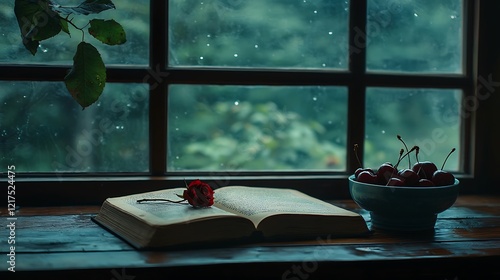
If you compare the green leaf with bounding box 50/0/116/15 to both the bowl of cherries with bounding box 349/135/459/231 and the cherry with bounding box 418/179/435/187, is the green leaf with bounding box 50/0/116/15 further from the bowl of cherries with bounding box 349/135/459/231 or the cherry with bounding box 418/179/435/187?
the cherry with bounding box 418/179/435/187

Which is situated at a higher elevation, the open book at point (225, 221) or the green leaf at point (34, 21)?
the green leaf at point (34, 21)

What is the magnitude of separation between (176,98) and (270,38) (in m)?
0.31

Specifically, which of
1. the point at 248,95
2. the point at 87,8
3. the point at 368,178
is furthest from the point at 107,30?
the point at 368,178

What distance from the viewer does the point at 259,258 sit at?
1.32 metres

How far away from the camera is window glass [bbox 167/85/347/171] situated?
1.95 m

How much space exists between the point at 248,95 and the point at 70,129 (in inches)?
19.2

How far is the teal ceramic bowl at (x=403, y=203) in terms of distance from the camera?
1.51 meters

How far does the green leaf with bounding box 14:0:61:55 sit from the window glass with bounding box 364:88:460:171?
2.94 feet

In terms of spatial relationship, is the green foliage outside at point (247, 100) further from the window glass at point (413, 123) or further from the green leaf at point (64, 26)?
the green leaf at point (64, 26)

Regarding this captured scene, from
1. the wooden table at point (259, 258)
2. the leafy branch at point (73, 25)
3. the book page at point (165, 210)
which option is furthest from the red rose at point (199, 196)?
the leafy branch at point (73, 25)

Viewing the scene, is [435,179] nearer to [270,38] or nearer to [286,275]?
[286,275]

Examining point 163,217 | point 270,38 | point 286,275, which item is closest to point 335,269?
point 286,275

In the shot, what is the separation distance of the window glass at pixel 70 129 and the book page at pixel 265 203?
Answer: 1.11ft

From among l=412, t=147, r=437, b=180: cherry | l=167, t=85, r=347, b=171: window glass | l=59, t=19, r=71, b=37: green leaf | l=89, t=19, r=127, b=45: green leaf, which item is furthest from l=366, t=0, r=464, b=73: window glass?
l=59, t=19, r=71, b=37: green leaf
